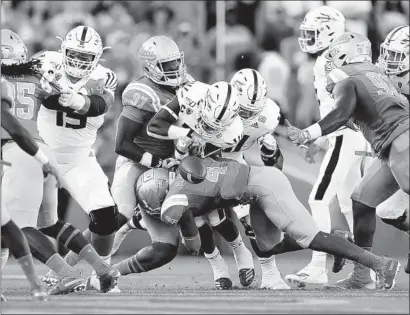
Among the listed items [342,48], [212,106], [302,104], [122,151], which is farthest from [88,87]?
[302,104]

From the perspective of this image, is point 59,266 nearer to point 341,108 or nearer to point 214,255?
point 214,255

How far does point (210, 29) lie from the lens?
13.6 meters

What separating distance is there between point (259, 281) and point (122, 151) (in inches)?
64.9

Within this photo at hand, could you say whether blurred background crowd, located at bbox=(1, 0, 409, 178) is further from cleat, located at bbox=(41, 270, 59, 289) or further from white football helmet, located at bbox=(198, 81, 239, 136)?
white football helmet, located at bbox=(198, 81, 239, 136)

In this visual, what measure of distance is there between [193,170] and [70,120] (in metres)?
1.23

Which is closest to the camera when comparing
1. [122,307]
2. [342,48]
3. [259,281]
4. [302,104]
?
[122,307]

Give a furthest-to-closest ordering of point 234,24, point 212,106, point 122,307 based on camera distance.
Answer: point 234,24, point 212,106, point 122,307

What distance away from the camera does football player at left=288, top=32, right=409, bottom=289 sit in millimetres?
8812

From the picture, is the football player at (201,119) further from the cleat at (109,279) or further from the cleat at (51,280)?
the cleat at (51,280)

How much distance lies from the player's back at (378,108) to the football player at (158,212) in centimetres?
85

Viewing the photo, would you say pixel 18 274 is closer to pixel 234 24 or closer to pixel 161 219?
pixel 161 219

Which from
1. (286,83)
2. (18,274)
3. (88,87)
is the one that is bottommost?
(18,274)

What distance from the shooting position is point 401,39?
959 cm

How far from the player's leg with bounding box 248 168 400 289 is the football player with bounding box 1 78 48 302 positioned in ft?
5.07
